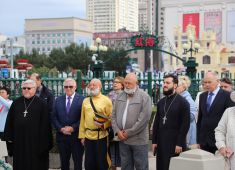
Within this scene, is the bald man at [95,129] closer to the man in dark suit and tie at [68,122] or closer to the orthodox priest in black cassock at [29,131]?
the man in dark suit and tie at [68,122]

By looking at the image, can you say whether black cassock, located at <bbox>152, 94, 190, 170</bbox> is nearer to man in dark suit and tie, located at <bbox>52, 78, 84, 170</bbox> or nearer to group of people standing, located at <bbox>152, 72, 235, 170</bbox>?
group of people standing, located at <bbox>152, 72, 235, 170</bbox>

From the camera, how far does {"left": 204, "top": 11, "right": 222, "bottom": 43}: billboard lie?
344 feet

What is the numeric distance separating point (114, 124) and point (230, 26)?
4001 inches

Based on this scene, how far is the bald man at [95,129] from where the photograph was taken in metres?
7.52

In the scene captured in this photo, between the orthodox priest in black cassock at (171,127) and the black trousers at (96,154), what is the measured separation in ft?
3.49

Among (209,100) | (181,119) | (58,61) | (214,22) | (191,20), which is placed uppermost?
(191,20)

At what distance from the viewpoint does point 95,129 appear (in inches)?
297

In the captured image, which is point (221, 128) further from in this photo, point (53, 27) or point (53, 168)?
point (53, 27)

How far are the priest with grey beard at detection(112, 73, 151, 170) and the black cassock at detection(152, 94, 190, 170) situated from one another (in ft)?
1.12

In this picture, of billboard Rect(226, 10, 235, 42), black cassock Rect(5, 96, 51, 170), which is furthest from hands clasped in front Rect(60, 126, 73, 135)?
billboard Rect(226, 10, 235, 42)

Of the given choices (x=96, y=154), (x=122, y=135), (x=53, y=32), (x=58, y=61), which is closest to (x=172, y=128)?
(x=122, y=135)

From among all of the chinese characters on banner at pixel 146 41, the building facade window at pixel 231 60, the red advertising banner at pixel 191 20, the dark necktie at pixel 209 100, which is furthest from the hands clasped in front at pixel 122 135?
the red advertising banner at pixel 191 20

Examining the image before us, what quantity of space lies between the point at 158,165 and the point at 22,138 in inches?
83.7

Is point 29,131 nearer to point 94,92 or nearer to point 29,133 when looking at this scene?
point 29,133
